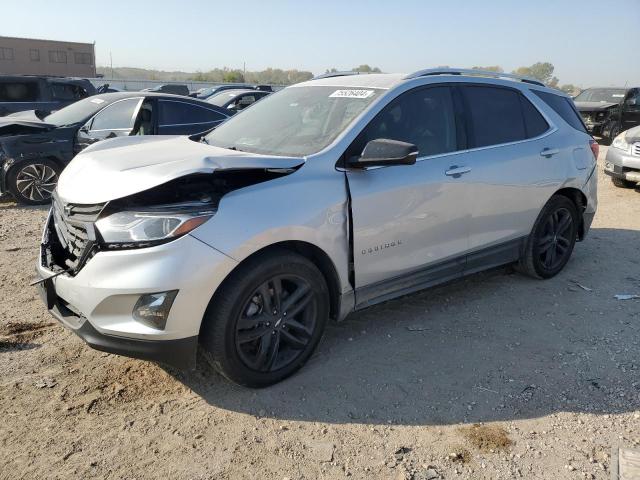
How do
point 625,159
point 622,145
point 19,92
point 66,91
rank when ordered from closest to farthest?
point 625,159 → point 622,145 → point 19,92 → point 66,91

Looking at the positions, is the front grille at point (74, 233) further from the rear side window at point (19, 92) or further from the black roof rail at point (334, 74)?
the rear side window at point (19, 92)

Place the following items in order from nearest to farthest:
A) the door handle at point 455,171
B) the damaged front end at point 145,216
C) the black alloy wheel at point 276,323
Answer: the damaged front end at point 145,216 → the black alloy wheel at point 276,323 → the door handle at point 455,171

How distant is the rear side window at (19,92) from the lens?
1162cm

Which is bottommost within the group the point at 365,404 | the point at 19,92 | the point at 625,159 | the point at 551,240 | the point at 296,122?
the point at 365,404

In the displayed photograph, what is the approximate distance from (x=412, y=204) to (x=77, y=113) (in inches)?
260

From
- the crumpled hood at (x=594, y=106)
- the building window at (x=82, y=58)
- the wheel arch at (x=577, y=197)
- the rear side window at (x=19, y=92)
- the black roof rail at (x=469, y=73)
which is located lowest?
the wheel arch at (x=577, y=197)

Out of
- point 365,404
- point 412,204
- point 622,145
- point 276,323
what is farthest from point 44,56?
point 365,404

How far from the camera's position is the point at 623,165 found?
9164 millimetres

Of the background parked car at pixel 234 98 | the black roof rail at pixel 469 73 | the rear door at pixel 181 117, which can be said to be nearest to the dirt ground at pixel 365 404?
the black roof rail at pixel 469 73

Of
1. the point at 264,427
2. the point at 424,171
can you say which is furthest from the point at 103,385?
the point at 424,171

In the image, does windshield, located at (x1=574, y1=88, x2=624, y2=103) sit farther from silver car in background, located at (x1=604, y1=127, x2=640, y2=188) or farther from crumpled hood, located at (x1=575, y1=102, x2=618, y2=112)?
silver car in background, located at (x1=604, y1=127, x2=640, y2=188)

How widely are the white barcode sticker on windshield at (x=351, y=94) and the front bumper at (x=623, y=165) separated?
7.14 metres

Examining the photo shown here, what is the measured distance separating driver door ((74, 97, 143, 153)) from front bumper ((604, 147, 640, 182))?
7920mm

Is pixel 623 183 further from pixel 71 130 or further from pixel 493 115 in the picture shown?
pixel 71 130
